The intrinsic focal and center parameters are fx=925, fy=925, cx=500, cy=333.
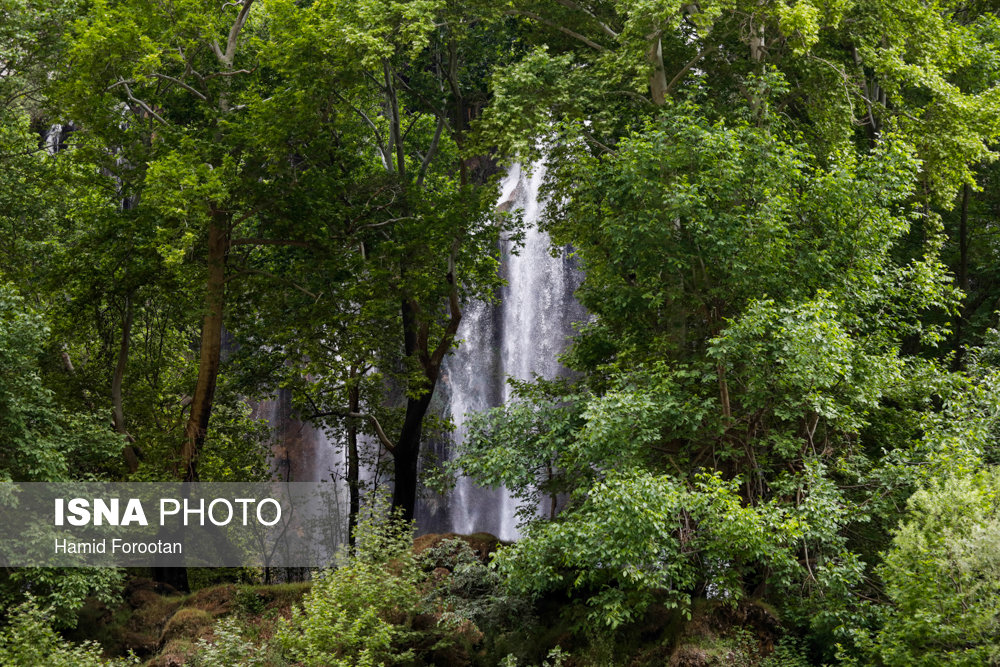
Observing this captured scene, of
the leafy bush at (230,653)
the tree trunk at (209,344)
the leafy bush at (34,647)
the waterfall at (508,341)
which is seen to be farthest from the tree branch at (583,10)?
the leafy bush at (34,647)

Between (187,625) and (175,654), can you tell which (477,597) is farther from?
(187,625)

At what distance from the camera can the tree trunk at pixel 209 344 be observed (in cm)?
1761

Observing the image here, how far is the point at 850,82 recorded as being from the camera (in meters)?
16.7

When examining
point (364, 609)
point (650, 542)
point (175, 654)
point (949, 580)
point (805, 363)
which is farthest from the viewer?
point (175, 654)

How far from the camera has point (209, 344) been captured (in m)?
18.0

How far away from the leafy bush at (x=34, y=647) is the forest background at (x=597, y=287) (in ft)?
0.45

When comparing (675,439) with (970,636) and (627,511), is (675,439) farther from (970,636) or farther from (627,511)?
(970,636)

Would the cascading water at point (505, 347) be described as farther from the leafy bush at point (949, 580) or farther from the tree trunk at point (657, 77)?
the leafy bush at point (949, 580)

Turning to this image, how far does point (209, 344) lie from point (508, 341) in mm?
13138

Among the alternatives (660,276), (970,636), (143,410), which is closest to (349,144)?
(143,410)

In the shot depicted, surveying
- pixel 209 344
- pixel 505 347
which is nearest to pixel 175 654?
pixel 209 344

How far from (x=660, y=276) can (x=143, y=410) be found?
1200cm

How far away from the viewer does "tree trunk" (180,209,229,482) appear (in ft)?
57.8

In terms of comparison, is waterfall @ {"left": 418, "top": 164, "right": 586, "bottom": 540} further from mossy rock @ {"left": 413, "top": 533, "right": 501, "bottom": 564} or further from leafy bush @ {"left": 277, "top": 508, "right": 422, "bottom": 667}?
leafy bush @ {"left": 277, "top": 508, "right": 422, "bottom": 667}
